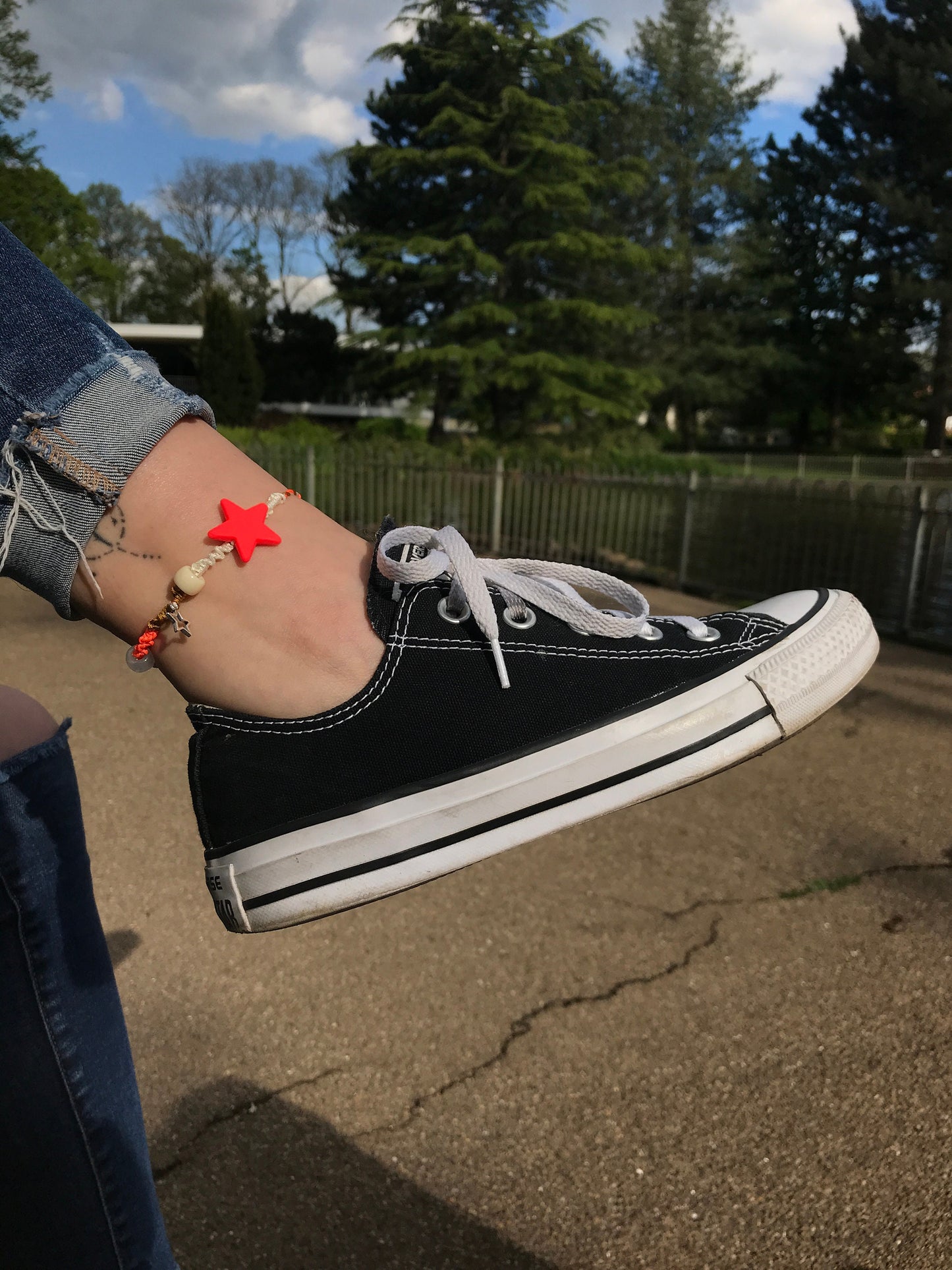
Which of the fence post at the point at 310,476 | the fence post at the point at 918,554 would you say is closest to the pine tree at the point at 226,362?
the fence post at the point at 310,476

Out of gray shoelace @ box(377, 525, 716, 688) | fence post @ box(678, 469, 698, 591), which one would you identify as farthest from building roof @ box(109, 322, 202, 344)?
gray shoelace @ box(377, 525, 716, 688)

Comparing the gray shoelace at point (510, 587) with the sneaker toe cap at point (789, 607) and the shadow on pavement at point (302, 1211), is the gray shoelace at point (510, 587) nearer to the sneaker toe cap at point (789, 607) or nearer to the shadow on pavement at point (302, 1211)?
the sneaker toe cap at point (789, 607)

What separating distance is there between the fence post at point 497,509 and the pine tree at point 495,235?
8002 mm

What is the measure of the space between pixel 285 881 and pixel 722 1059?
134 centimetres

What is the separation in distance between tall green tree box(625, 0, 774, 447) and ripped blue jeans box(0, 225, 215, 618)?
32.0m

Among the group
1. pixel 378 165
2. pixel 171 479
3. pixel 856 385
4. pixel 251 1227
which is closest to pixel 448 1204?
pixel 251 1227

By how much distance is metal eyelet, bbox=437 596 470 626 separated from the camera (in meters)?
1.21

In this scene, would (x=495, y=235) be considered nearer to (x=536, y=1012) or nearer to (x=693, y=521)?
(x=693, y=521)

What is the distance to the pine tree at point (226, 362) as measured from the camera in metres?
19.2

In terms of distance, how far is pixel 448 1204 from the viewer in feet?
5.24

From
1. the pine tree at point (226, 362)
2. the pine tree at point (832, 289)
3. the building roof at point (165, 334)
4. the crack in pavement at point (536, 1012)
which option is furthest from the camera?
the pine tree at point (832, 289)

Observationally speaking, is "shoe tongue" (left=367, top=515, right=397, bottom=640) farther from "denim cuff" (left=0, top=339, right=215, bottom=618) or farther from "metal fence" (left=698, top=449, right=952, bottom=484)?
"metal fence" (left=698, top=449, right=952, bottom=484)

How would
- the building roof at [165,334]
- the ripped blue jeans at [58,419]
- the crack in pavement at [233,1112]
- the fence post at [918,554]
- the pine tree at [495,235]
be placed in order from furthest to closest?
the building roof at [165,334] < the pine tree at [495,235] < the fence post at [918,554] < the crack in pavement at [233,1112] < the ripped blue jeans at [58,419]

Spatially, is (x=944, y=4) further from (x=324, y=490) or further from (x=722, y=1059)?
(x=722, y=1059)
